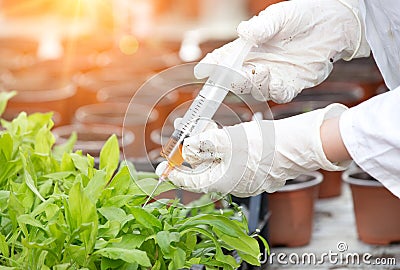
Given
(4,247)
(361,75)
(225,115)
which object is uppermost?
(225,115)

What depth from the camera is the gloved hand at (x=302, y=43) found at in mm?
1307

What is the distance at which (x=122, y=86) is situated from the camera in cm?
290

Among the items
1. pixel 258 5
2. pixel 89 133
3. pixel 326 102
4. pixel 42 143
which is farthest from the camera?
pixel 258 5

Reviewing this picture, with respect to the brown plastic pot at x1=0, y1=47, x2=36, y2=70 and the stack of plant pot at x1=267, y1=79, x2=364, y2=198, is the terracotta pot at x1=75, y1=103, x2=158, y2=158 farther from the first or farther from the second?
the brown plastic pot at x1=0, y1=47, x2=36, y2=70

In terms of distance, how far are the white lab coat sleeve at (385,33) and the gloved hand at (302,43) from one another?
5 cm

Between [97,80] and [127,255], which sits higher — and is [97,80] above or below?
below

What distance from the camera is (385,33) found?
1327 mm

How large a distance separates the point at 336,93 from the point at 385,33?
126 centimetres

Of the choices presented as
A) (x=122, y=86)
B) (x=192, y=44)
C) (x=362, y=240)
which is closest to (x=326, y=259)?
(x=362, y=240)

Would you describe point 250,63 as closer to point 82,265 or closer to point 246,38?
point 246,38

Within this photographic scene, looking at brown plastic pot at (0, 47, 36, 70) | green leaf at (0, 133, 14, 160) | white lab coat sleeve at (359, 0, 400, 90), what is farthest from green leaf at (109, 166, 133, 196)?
brown plastic pot at (0, 47, 36, 70)

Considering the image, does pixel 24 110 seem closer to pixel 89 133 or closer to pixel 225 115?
pixel 89 133

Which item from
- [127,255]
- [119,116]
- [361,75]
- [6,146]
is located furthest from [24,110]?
[127,255]

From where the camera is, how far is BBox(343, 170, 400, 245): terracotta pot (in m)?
1.78
